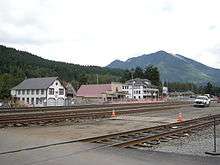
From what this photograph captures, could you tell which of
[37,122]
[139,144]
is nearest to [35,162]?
[139,144]

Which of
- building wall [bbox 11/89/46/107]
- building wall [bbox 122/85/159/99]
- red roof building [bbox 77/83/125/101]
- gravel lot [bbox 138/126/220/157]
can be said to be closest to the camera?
gravel lot [bbox 138/126/220/157]

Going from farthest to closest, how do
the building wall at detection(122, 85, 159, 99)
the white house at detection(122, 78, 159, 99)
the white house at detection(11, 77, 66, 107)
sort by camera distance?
the building wall at detection(122, 85, 159, 99) < the white house at detection(122, 78, 159, 99) < the white house at detection(11, 77, 66, 107)

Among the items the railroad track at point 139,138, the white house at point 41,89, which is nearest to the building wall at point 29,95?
the white house at point 41,89

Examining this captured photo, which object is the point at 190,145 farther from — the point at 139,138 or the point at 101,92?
the point at 101,92

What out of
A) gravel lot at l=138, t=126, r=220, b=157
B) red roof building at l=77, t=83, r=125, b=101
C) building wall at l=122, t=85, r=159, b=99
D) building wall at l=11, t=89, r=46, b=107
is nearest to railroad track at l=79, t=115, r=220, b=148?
gravel lot at l=138, t=126, r=220, b=157

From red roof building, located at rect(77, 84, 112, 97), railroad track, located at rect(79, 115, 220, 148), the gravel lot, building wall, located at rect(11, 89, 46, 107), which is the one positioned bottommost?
the gravel lot

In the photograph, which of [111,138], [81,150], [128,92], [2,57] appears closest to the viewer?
[81,150]

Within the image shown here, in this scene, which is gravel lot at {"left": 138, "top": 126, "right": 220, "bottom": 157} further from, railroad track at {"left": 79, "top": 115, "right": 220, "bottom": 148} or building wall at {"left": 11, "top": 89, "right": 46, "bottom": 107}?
building wall at {"left": 11, "top": 89, "right": 46, "bottom": 107}

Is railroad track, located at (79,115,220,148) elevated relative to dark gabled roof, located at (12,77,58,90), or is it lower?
lower

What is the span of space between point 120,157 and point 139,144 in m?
3.73

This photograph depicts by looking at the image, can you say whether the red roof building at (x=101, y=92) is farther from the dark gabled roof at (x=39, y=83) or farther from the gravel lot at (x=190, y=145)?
the gravel lot at (x=190, y=145)

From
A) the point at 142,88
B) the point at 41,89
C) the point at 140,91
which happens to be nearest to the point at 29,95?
the point at 41,89

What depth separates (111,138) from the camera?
17031 millimetres

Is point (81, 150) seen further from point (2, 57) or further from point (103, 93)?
point (2, 57)
